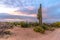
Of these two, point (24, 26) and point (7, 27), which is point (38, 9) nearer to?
point (24, 26)

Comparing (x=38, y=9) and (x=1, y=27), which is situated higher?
(x=38, y=9)

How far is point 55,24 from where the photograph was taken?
33.2 m

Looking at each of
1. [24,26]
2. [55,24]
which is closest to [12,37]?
[24,26]

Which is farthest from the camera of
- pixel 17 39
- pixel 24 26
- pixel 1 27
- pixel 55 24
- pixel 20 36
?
pixel 55 24

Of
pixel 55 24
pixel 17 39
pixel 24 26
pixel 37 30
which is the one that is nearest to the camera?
pixel 17 39

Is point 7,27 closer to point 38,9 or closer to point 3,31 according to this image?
point 3,31

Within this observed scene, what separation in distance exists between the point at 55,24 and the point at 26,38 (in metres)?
16.2

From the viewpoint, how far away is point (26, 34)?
64.2 ft

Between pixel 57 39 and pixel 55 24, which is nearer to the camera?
pixel 57 39

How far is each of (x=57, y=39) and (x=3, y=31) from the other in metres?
6.11

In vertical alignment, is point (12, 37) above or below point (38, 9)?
below

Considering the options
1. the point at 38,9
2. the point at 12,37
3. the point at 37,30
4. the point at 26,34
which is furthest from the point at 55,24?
the point at 12,37

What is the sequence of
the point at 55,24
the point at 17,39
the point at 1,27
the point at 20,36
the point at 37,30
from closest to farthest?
the point at 17,39 < the point at 20,36 < the point at 1,27 < the point at 37,30 < the point at 55,24

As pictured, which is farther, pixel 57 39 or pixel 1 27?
pixel 1 27
